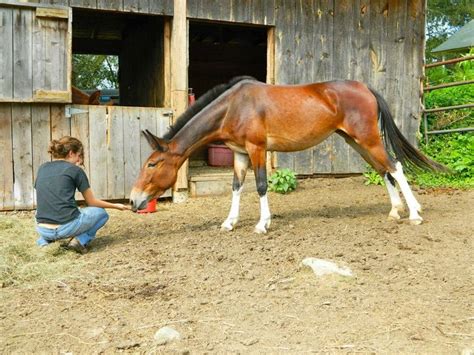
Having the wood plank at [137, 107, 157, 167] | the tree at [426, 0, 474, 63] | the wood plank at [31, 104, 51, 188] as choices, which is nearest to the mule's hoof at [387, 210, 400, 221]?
the wood plank at [137, 107, 157, 167]

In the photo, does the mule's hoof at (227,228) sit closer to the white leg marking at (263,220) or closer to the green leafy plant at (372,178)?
the white leg marking at (263,220)

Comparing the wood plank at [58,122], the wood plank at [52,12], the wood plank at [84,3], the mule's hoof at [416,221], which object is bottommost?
the mule's hoof at [416,221]

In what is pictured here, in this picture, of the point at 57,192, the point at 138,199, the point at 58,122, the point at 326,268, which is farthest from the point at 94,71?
the point at 326,268

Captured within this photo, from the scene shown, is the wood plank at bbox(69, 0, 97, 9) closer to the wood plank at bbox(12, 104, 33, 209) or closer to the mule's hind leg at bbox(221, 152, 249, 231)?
the wood plank at bbox(12, 104, 33, 209)

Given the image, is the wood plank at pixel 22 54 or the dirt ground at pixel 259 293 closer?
the dirt ground at pixel 259 293

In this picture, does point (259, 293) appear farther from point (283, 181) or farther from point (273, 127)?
point (283, 181)

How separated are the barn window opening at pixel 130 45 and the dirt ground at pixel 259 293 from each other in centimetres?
427

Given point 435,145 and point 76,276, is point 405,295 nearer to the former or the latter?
point 76,276

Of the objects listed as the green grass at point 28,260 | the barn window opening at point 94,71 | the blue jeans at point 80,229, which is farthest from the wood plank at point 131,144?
the barn window opening at point 94,71

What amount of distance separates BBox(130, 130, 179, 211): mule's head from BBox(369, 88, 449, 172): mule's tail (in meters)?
2.46

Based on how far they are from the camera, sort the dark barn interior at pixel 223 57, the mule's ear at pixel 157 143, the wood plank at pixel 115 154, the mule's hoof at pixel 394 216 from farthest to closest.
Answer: the dark barn interior at pixel 223 57 < the wood plank at pixel 115 154 < the mule's hoof at pixel 394 216 < the mule's ear at pixel 157 143

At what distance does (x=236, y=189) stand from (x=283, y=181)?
2495 mm

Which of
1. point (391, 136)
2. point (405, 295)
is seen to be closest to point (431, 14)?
point (391, 136)

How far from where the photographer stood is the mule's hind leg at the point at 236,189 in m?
5.64
